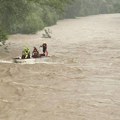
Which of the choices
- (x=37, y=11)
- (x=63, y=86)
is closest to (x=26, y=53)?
(x=63, y=86)

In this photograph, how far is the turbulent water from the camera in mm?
16047

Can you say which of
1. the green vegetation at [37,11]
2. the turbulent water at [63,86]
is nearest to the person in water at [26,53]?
the turbulent water at [63,86]

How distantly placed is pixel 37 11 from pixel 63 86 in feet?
121

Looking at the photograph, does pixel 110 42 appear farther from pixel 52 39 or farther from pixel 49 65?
pixel 49 65

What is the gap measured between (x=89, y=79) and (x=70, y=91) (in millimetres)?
2926

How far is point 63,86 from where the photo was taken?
20266 mm

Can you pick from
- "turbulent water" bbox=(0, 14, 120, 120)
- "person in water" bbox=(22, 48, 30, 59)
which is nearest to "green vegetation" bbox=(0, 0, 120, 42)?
"person in water" bbox=(22, 48, 30, 59)

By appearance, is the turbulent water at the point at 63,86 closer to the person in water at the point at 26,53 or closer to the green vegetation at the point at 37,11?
the person in water at the point at 26,53

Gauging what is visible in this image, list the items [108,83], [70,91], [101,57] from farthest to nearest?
[101,57], [108,83], [70,91]

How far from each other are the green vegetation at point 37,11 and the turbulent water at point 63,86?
331cm

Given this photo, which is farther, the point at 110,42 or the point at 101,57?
the point at 110,42

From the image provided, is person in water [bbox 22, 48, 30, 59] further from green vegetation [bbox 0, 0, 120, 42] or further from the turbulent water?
green vegetation [bbox 0, 0, 120, 42]

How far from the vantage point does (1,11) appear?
31.4 m

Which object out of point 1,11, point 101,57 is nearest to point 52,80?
point 101,57
